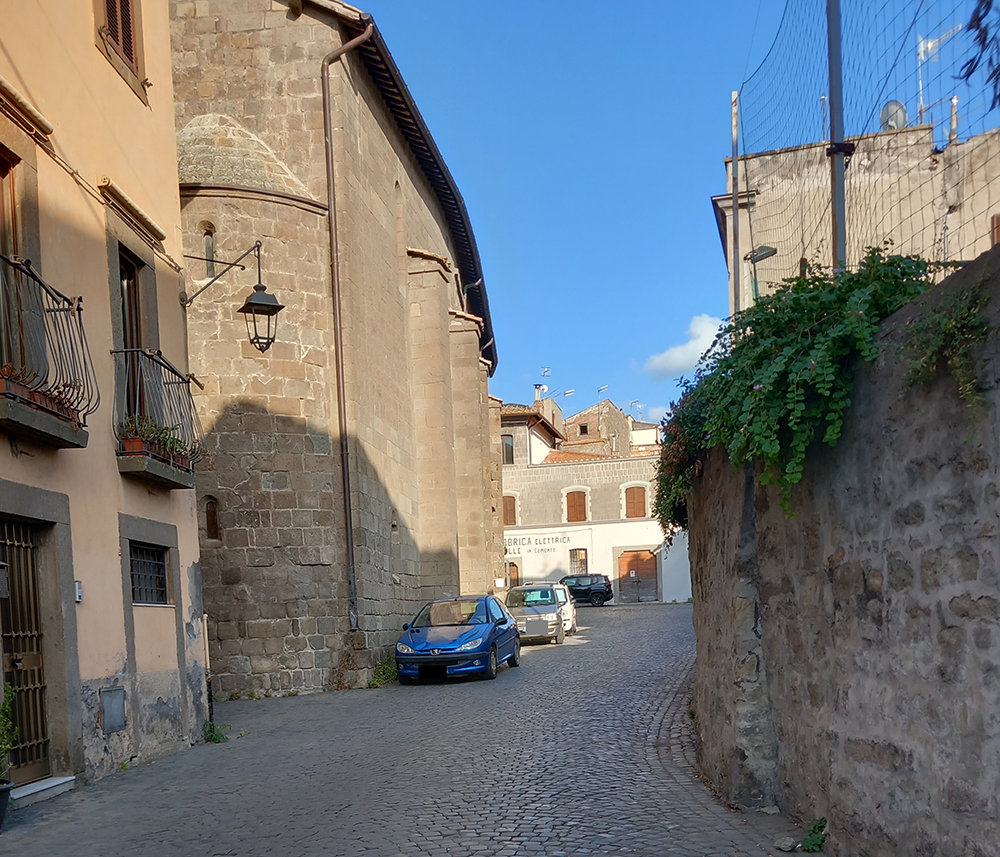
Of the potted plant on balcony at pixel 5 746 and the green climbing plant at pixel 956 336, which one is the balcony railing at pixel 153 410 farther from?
the green climbing plant at pixel 956 336

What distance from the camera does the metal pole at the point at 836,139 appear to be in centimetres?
663

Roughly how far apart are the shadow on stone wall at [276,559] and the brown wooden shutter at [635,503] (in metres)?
36.1

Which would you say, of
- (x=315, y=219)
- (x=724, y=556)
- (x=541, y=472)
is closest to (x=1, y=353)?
(x=724, y=556)

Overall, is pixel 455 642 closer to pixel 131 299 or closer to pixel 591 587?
pixel 131 299

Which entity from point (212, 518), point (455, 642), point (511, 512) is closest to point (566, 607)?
point (455, 642)

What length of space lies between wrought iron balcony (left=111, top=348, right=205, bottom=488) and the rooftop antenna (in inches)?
299

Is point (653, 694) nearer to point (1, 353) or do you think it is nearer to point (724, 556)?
point (724, 556)

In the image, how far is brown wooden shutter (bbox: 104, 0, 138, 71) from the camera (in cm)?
1109

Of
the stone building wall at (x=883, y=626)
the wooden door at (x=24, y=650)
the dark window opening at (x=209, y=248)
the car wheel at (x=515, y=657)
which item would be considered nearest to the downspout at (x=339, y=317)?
the dark window opening at (x=209, y=248)

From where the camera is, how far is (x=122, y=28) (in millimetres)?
11500

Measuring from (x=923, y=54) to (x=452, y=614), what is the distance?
15154mm

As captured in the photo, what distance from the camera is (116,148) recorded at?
1100 cm

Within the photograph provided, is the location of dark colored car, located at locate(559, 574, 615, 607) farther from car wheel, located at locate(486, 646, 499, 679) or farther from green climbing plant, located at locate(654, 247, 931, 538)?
green climbing plant, located at locate(654, 247, 931, 538)

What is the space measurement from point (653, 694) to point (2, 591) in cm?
870
